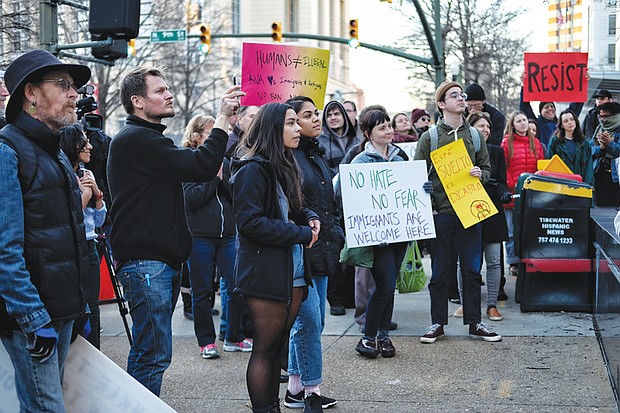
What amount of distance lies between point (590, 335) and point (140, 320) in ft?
14.4

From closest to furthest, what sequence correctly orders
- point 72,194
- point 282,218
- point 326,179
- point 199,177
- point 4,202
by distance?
point 4,202 < point 72,194 < point 199,177 < point 282,218 < point 326,179

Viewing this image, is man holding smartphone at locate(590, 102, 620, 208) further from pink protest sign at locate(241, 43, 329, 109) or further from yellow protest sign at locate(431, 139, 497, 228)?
pink protest sign at locate(241, 43, 329, 109)

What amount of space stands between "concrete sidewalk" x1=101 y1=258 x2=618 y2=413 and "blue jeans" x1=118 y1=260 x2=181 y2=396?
50.5 inches

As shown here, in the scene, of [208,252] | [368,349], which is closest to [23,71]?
[208,252]

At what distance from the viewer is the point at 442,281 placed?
7.33 m

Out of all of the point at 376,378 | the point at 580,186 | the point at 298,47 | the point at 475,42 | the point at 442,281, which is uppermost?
the point at 475,42

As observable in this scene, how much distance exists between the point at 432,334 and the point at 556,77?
4.85m

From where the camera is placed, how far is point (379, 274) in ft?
22.1

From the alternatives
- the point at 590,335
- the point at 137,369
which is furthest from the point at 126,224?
the point at 590,335

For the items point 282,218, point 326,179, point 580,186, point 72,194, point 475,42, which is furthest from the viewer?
point 475,42

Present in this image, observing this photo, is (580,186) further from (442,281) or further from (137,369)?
(137,369)

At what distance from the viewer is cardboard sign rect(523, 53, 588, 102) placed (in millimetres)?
10719

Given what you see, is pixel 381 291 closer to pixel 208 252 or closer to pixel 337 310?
pixel 208 252

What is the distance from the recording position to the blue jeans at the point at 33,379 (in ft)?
11.1
